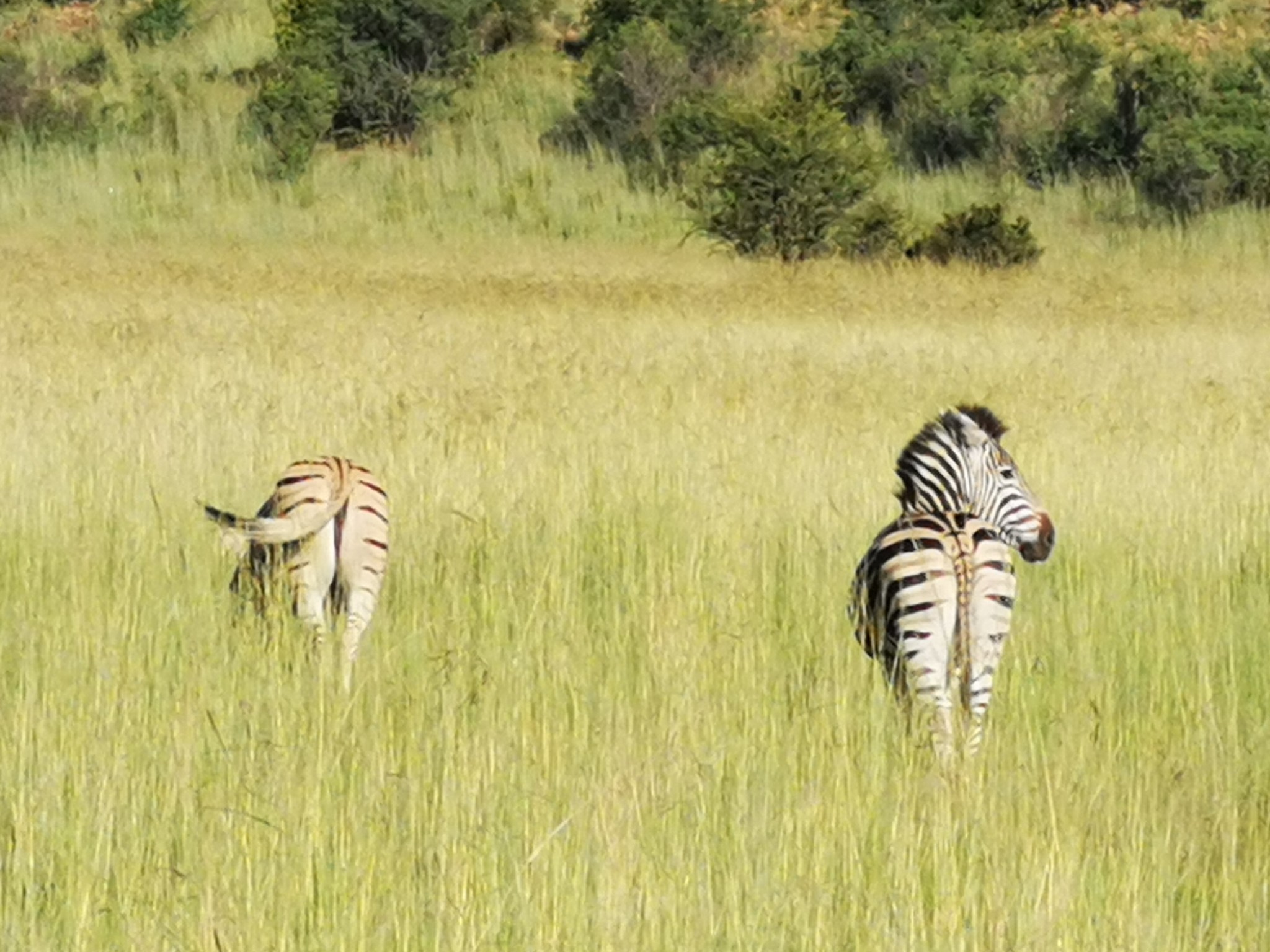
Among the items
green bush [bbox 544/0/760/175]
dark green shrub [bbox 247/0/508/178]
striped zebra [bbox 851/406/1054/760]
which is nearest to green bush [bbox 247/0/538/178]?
dark green shrub [bbox 247/0/508/178]

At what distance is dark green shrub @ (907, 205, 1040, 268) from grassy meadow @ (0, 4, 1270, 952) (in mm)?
6580

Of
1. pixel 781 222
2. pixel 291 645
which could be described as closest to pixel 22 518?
pixel 291 645

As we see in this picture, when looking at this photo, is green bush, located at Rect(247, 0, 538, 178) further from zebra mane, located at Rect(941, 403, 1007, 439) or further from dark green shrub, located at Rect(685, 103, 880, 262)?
zebra mane, located at Rect(941, 403, 1007, 439)

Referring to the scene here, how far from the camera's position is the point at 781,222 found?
2600 cm

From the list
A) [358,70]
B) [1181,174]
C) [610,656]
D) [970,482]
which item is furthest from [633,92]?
[970,482]

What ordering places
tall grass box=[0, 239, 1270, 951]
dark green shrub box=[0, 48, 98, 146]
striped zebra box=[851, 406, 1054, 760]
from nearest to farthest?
tall grass box=[0, 239, 1270, 951]
striped zebra box=[851, 406, 1054, 760]
dark green shrub box=[0, 48, 98, 146]

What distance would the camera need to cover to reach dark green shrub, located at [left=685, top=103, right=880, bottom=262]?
2600 cm

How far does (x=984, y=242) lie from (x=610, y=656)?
61.9 feet

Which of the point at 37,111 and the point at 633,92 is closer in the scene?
the point at 633,92

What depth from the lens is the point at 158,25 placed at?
135 feet

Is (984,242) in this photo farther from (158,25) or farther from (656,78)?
(158,25)

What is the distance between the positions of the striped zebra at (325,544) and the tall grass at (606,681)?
16 centimetres

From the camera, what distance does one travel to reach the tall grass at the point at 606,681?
421cm

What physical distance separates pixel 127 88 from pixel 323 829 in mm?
34642
